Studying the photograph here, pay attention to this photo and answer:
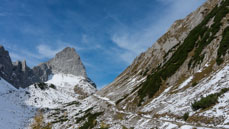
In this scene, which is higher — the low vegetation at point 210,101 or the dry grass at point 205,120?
the low vegetation at point 210,101

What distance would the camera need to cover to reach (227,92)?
61.5ft

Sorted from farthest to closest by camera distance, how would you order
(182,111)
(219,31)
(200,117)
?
(219,31) < (182,111) < (200,117)

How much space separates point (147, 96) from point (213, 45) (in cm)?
2287

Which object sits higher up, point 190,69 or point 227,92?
point 190,69

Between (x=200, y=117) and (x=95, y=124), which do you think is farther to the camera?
(x=95, y=124)

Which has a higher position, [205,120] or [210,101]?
[210,101]

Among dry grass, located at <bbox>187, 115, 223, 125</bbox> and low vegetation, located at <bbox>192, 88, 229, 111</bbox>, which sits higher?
low vegetation, located at <bbox>192, 88, 229, 111</bbox>

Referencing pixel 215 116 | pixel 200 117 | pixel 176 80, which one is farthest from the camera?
pixel 176 80

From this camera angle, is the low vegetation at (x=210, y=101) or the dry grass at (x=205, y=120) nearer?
the dry grass at (x=205, y=120)

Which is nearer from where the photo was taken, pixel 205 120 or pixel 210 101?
pixel 205 120

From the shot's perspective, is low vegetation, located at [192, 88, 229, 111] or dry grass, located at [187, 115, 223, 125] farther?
low vegetation, located at [192, 88, 229, 111]

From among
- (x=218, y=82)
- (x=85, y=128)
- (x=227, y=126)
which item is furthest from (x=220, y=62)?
(x=85, y=128)

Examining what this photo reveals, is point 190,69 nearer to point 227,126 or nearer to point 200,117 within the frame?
point 200,117

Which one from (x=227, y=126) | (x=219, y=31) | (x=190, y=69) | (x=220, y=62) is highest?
(x=219, y=31)
